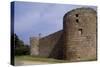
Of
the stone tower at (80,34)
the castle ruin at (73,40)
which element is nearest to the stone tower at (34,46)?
the castle ruin at (73,40)

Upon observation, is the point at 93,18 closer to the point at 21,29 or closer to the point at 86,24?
the point at 86,24

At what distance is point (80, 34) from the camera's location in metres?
3.48

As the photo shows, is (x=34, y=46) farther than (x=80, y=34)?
No

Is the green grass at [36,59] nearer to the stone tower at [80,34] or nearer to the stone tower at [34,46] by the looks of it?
the stone tower at [34,46]

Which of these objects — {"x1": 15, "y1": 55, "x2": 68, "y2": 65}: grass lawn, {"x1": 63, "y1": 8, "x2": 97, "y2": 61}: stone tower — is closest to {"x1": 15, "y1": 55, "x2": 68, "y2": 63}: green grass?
{"x1": 15, "y1": 55, "x2": 68, "y2": 65}: grass lawn

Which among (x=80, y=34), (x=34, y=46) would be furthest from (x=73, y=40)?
(x=34, y=46)

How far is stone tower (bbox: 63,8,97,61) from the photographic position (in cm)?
341

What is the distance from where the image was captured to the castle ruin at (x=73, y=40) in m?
3.27

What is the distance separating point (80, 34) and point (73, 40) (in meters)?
0.15

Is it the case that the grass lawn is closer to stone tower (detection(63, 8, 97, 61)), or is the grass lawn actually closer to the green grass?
the green grass

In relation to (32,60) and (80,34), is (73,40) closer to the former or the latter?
(80,34)

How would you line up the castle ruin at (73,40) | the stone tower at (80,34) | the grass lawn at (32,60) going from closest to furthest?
the grass lawn at (32,60) → the castle ruin at (73,40) → the stone tower at (80,34)
